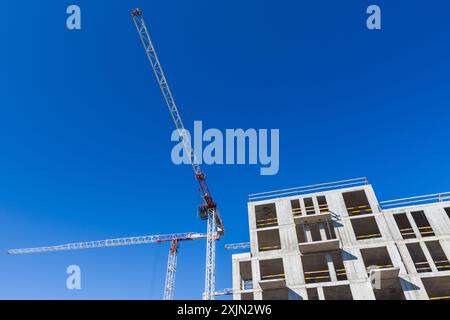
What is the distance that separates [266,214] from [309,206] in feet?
15.1

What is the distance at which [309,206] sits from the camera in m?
32.1

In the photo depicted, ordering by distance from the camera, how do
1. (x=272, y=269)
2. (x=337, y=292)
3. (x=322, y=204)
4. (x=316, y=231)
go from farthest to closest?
(x=322, y=204) < (x=316, y=231) < (x=272, y=269) < (x=337, y=292)

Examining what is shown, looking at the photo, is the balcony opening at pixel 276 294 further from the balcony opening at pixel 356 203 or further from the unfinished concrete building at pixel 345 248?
the balcony opening at pixel 356 203

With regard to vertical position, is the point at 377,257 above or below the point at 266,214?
below

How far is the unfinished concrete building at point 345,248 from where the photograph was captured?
81.6 feet

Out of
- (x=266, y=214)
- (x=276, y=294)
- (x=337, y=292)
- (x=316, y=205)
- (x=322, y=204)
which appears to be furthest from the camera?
(x=266, y=214)

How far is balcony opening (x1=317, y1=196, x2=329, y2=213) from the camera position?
3112cm

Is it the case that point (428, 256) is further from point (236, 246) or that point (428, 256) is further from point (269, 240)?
point (236, 246)

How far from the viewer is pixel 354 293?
24484 millimetres

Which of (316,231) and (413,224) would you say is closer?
(413,224)

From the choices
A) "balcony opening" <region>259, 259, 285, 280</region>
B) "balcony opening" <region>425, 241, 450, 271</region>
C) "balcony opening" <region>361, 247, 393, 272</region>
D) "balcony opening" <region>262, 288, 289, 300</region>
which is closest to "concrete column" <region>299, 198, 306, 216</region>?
"balcony opening" <region>259, 259, 285, 280</region>

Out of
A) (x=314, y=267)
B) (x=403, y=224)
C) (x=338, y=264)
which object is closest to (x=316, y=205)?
(x=338, y=264)
